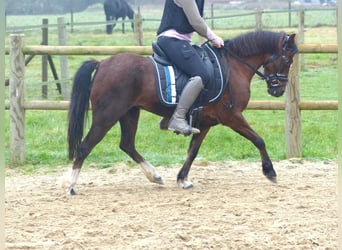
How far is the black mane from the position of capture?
6.76m

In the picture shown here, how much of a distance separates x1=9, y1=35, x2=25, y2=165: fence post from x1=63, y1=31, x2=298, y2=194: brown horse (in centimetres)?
176

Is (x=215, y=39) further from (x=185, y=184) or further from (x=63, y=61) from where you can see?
(x=63, y=61)

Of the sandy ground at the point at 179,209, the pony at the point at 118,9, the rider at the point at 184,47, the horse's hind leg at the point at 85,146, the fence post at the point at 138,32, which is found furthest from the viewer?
the pony at the point at 118,9

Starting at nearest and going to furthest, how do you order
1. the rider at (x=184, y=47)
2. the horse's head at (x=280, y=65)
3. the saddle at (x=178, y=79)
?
the rider at (x=184, y=47) → the saddle at (x=178, y=79) → the horse's head at (x=280, y=65)

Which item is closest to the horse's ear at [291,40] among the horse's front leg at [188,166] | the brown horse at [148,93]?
the brown horse at [148,93]

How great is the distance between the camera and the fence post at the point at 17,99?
8.12m

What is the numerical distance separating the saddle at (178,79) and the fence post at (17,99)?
2.14 metres

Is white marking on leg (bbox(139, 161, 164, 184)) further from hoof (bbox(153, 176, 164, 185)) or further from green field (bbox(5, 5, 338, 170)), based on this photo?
green field (bbox(5, 5, 338, 170))

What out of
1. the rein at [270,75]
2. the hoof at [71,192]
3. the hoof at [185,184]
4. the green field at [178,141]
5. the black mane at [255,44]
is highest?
the black mane at [255,44]

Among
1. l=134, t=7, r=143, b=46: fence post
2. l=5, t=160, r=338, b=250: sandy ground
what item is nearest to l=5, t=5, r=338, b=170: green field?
l=5, t=160, r=338, b=250: sandy ground

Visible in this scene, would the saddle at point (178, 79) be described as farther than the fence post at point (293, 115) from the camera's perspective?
No

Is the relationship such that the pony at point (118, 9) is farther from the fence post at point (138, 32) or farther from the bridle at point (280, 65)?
the bridle at point (280, 65)

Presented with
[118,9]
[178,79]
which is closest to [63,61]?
[178,79]

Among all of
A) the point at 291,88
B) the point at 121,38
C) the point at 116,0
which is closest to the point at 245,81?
the point at 291,88
